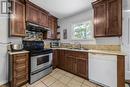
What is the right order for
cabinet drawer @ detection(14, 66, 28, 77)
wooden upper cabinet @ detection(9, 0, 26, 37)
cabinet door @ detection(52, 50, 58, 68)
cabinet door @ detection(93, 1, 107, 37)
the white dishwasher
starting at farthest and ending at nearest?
cabinet door @ detection(52, 50, 58, 68) → cabinet door @ detection(93, 1, 107, 37) → wooden upper cabinet @ detection(9, 0, 26, 37) → cabinet drawer @ detection(14, 66, 28, 77) → the white dishwasher

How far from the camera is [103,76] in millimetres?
2520

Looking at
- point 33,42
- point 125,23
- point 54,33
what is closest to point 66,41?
point 54,33

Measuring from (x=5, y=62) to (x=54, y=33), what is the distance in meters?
2.66

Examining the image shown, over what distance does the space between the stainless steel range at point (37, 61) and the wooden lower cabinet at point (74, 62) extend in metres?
0.65

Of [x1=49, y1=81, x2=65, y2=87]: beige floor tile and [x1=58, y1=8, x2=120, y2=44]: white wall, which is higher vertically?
[x1=58, y1=8, x2=120, y2=44]: white wall

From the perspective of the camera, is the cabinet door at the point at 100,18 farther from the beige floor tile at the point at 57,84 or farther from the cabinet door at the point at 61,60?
the beige floor tile at the point at 57,84

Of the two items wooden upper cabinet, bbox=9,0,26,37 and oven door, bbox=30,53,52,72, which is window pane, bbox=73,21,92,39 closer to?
oven door, bbox=30,53,52,72

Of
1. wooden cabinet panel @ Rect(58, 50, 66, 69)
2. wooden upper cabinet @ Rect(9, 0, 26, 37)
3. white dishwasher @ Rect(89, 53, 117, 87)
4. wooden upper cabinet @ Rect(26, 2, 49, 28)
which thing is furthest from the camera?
wooden cabinet panel @ Rect(58, 50, 66, 69)

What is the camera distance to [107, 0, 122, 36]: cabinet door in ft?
8.49

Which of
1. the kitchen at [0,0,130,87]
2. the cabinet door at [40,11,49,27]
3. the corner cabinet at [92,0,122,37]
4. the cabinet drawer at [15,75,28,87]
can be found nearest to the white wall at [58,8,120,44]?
the kitchen at [0,0,130,87]

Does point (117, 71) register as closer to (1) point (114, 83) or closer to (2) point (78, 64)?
(1) point (114, 83)

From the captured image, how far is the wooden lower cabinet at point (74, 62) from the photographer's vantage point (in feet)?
10.1

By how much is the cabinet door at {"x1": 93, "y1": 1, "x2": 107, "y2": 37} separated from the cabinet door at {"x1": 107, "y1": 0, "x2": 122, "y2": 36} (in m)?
0.15

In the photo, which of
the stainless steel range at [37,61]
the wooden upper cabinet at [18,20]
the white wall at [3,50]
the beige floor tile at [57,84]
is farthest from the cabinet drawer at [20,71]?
the wooden upper cabinet at [18,20]
